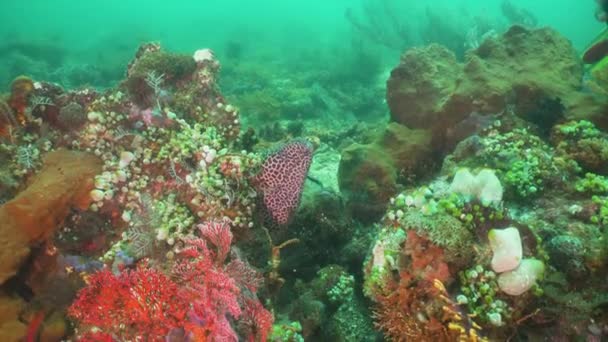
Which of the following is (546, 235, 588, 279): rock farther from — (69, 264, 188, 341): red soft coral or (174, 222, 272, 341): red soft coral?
(69, 264, 188, 341): red soft coral

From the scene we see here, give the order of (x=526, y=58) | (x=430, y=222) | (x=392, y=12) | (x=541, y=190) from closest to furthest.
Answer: (x=430, y=222), (x=541, y=190), (x=526, y=58), (x=392, y=12)

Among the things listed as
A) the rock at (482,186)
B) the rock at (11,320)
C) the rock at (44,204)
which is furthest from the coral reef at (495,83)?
the rock at (11,320)

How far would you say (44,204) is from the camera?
13.2 ft

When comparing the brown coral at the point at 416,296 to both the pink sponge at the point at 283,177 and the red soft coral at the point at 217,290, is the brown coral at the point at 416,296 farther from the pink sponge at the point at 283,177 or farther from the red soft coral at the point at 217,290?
the pink sponge at the point at 283,177

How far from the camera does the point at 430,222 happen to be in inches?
125

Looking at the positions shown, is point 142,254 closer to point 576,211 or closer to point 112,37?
point 576,211

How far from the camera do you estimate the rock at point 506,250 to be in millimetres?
2928

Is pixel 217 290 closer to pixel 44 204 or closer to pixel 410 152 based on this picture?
pixel 44 204

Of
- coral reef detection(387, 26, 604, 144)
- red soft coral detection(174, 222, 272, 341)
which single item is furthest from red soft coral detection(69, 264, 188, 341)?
coral reef detection(387, 26, 604, 144)

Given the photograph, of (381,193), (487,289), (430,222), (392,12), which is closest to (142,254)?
(430,222)

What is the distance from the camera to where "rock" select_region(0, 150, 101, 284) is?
389 centimetres

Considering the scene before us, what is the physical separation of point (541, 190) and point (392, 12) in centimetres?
2254

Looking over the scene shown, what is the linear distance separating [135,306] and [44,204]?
1.84m

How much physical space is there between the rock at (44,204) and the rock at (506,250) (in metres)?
4.23
